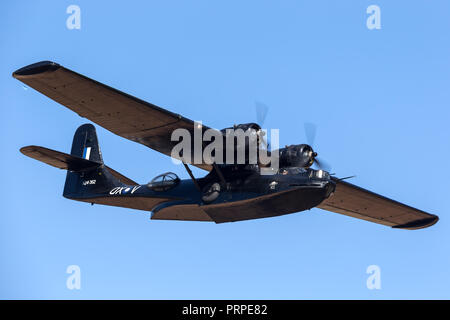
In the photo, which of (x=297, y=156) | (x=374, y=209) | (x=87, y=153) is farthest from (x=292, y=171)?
(x=87, y=153)

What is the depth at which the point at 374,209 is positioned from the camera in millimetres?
26688

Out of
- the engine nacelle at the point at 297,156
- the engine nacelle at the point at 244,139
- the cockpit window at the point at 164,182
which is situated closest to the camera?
the engine nacelle at the point at 244,139

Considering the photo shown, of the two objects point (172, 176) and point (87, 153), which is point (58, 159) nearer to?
point (87, 153)

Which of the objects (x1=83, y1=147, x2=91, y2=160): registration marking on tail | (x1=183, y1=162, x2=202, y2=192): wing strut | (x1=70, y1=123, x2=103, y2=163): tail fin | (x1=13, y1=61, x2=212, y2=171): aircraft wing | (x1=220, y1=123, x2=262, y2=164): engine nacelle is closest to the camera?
(x1=13, y1=61, x2=212, y2=171): aircraft wing

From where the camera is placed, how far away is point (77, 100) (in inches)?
794

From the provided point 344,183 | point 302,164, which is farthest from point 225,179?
point 344,183

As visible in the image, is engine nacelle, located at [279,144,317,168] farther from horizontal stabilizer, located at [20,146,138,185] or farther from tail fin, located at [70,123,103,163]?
tail fin, located at [70,123,103,163]

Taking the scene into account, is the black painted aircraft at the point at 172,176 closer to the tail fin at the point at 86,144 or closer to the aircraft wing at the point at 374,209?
the aircraft wing at the point at 374,209

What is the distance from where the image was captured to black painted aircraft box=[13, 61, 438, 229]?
19672 mm

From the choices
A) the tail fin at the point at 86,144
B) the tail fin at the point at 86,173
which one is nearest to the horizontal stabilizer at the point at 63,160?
the tail fin at the point at 86,173

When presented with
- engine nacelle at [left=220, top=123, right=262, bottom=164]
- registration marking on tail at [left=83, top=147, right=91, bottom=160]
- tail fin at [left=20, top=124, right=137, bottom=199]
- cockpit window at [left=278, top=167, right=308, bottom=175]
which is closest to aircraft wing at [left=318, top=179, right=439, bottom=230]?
cockpit window at [left=278, top=167, right=308, bottom=175]

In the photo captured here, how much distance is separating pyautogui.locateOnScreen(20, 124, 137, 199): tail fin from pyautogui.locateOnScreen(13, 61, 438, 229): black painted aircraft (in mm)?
83

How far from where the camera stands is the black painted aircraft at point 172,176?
19.7 m

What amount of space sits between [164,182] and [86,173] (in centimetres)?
484
